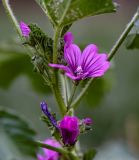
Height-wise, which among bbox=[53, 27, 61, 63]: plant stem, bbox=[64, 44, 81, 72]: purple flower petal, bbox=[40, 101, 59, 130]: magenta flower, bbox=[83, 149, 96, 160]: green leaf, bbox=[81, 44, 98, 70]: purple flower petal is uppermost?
bbox=[53, 27, 61, 63]: plant stem

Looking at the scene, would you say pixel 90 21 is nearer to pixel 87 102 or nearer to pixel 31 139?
pixel 87 102

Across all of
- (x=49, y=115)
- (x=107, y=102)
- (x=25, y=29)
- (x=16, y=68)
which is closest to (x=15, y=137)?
(x=49, y=115)

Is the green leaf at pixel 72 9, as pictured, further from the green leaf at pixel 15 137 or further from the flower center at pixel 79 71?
the green leaf at pixel 15 137

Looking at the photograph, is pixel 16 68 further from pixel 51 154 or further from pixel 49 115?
pixel 49 115

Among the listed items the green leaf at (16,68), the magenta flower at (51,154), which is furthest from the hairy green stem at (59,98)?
the green leaf at (16,68)

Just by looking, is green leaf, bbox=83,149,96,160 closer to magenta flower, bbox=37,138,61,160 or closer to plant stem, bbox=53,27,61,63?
magenta flower, bbox=37,138,61,160

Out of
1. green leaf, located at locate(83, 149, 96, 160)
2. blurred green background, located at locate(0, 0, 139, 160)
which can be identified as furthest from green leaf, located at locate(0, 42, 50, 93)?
green leaf, located at locate(83, 149, 96, 160)

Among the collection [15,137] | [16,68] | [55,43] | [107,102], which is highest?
[55,43]
